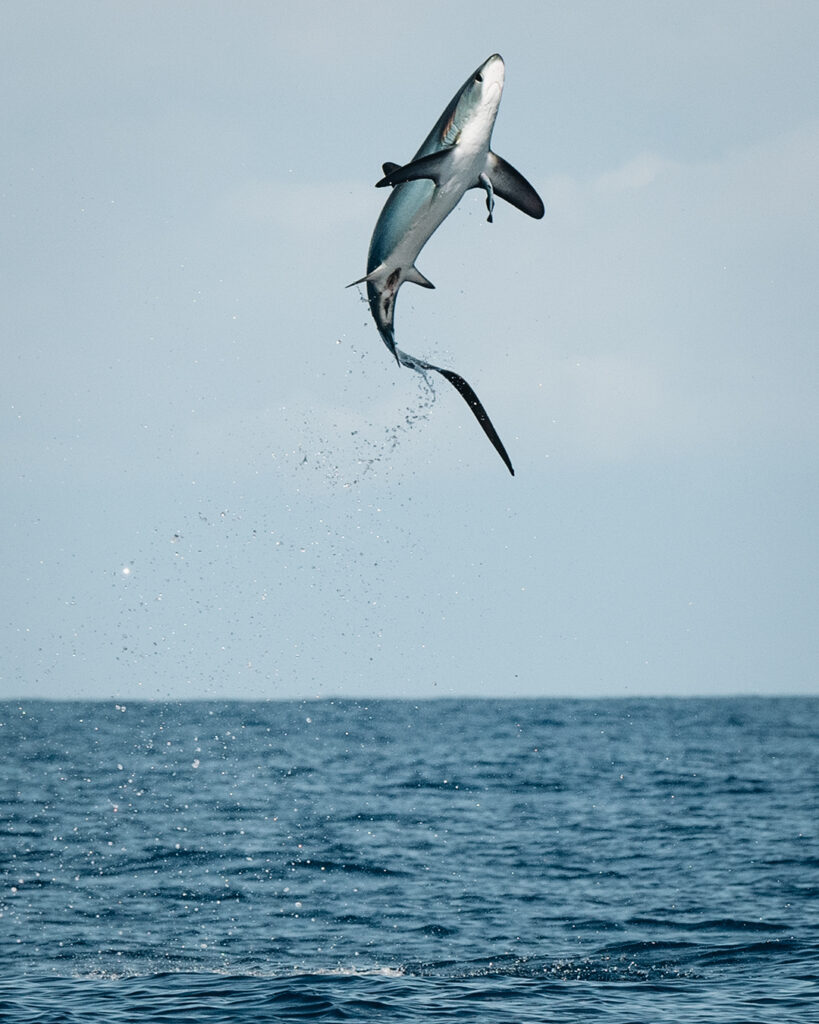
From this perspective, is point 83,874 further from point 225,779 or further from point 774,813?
point 225,779

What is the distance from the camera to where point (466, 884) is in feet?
99.1

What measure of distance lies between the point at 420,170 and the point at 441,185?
38 centimetres

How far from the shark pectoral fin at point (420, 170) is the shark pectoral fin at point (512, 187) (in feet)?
2.70

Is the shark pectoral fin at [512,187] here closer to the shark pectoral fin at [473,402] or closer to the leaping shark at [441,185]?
the leaping shark at [441,185]

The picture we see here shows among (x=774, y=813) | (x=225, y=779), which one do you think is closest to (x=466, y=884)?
(x=774, y=813)

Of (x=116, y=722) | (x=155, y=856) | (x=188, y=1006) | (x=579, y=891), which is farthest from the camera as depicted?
(x=116, y=722)

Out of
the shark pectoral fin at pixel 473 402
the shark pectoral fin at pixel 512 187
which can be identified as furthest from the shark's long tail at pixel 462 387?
the shark pectoral fin at pixel 512 187

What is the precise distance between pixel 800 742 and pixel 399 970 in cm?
7805

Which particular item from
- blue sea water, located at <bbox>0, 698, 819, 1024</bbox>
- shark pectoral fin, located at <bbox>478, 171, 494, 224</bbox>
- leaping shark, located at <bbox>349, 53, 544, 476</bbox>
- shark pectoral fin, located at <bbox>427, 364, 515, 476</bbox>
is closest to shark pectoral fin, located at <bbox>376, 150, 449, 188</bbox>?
leaping shark, located at <bbox>349, 53, 544, 476</bbox>

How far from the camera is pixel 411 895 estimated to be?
28.9 metres

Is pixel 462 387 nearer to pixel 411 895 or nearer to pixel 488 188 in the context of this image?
pixel 488 188

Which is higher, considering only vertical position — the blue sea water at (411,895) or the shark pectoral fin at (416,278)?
the shark pectoral fin at (416,278)

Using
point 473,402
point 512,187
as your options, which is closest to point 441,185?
point 512,187

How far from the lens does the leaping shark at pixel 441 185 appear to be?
12.3 metres
